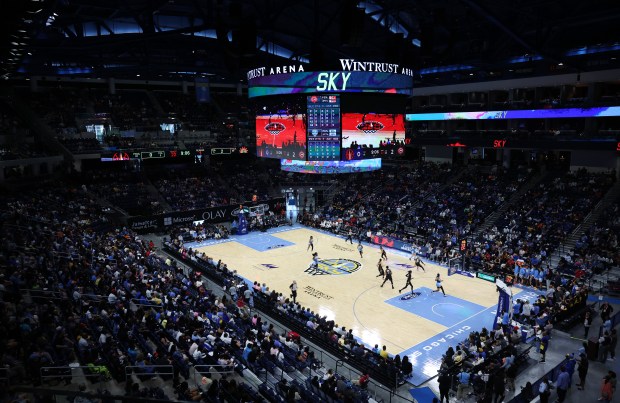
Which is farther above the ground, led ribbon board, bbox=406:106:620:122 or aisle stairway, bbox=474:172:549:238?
led ribbon board, bbox=406:106:620:122

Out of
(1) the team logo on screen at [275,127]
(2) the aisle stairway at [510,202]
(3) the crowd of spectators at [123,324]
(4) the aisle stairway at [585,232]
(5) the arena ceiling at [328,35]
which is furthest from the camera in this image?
(2) the aisle stairway at [510,202]

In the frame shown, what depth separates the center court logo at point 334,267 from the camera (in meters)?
28.9

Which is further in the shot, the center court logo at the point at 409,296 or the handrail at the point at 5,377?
the center court logo at the point at 409,296

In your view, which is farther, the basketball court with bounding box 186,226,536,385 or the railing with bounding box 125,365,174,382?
the basketball court with bounding box 186,226,536,385

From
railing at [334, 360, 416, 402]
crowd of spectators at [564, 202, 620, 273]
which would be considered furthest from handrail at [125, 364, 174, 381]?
crowd of spectators at [564, 202, 620, 273]

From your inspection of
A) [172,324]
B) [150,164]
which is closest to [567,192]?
[172,324]

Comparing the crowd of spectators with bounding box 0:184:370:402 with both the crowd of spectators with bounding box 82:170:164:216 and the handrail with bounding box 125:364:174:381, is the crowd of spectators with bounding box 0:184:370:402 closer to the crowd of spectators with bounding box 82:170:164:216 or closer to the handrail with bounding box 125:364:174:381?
the handrail with bounding box 125:364:174:381

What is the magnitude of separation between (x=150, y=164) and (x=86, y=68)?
36.6 feet

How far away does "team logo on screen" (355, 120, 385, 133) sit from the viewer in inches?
1234

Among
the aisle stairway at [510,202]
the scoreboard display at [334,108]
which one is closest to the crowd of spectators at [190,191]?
the scoreboard display at [334,108]

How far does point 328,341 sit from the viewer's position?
18625mm

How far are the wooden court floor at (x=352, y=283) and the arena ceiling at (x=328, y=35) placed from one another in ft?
40.9

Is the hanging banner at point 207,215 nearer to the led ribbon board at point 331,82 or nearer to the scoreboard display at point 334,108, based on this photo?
the scoreboard display at point 334,108

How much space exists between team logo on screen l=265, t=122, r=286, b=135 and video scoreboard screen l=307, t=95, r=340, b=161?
8.55 ft
